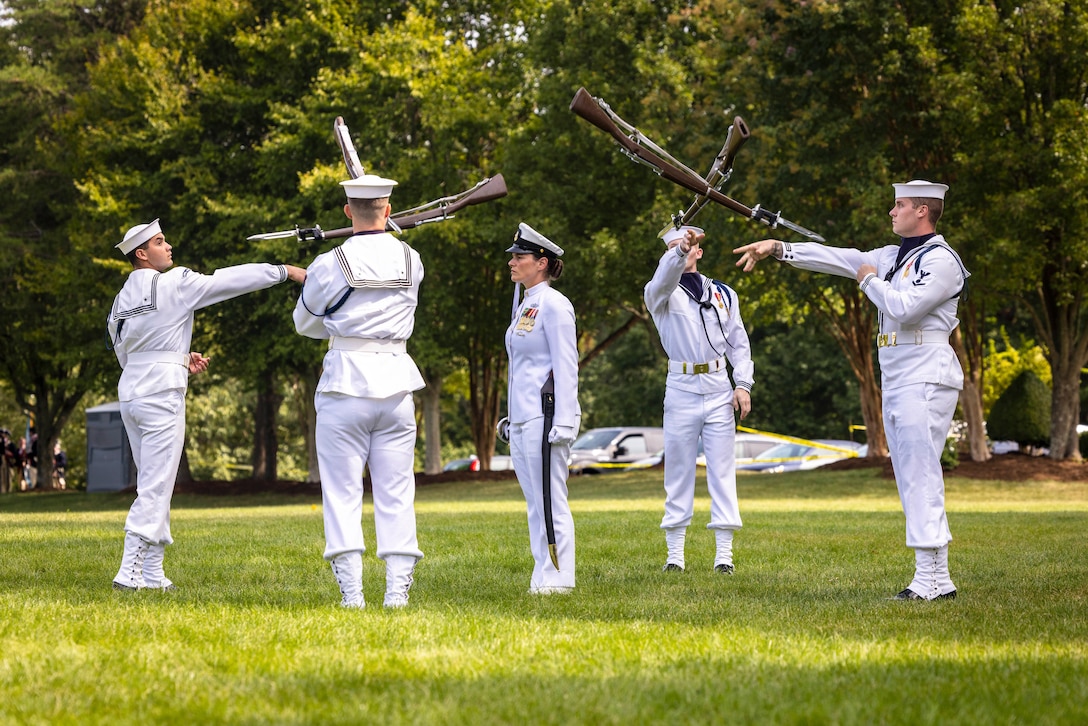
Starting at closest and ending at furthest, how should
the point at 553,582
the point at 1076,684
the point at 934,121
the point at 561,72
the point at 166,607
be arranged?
1. the point at 1076,684
2. the point at 166,607
3. the point at 553,582
4. the point at 934,121
5. the point at 561,72

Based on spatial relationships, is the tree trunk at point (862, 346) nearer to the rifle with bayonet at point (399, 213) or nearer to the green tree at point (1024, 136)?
the green tree at point (1024, 136)

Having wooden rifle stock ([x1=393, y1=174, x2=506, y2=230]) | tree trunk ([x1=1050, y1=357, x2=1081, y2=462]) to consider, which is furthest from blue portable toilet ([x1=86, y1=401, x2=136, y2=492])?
wooden rifle stock ([x1=393, y1=174, x2=506, y2=230])

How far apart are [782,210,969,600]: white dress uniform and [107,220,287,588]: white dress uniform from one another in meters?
4.63

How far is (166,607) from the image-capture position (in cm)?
761

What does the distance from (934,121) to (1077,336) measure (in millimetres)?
6784

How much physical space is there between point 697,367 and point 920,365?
2.65 m

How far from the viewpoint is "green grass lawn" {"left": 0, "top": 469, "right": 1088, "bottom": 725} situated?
4.82 m

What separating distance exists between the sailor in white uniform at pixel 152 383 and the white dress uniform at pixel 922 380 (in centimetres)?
458

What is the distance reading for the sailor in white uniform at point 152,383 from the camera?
29.5 feet

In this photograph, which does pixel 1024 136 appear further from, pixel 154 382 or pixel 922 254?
pixel 154 382

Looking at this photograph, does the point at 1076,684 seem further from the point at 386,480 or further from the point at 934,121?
the point at 934,121

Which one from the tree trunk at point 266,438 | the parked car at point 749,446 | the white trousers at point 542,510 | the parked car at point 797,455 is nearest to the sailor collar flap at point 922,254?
the white trousers at point 542,510

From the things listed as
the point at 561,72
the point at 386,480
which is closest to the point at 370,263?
the point at 386,480

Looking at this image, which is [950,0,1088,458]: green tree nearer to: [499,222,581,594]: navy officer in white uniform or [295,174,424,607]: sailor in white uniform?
[499,222,581,594]: navy officer in white uniform
